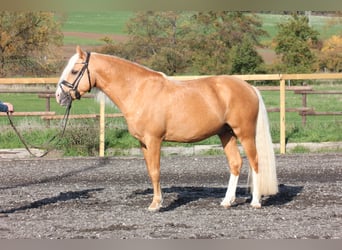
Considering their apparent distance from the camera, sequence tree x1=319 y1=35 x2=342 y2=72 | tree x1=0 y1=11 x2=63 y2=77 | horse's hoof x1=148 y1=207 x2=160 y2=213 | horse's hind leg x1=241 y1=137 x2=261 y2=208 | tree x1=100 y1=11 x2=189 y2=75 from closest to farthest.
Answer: horse's hoof x1=148 y1=207 x2=160 y2=213
horse's hind leg x1=241 y1=137 x2=261 y2=208
tree x1=0 y1=11 x2=63 y2=77
tree x1=319 y1=35 x2=342 y2=72
tree x1=100 y1=11 x2=189 y2=75

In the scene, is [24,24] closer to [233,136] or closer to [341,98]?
[233,136]

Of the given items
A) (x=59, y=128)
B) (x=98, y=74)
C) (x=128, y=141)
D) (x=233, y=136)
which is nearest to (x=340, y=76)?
(x=128, y=141)

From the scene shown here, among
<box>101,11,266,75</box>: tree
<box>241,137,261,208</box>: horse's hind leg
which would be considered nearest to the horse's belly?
<box>241,137,261,208</box>: horse's hind leg

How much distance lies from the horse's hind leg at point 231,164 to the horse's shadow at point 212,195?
26 cm

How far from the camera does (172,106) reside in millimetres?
6367

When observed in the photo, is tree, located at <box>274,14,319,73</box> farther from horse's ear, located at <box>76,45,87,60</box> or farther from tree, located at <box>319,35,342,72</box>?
horse's ear, located at <box>76,45,87,60</box>

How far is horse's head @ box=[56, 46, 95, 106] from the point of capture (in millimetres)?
6301

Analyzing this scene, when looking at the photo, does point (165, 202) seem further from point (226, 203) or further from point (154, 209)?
point (226, 203)

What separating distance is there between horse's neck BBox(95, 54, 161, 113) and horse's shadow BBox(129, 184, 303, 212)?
1256 mm

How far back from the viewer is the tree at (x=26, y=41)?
33.2 ft

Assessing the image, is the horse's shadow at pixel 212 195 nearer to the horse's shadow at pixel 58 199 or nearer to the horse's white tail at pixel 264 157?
the horse's white tail at pixel 264 157

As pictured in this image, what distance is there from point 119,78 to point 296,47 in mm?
14577

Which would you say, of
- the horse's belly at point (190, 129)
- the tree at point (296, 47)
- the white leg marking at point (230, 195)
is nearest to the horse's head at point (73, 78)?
the horse's belly at point (190, 129)

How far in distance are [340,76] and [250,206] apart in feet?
23.0
